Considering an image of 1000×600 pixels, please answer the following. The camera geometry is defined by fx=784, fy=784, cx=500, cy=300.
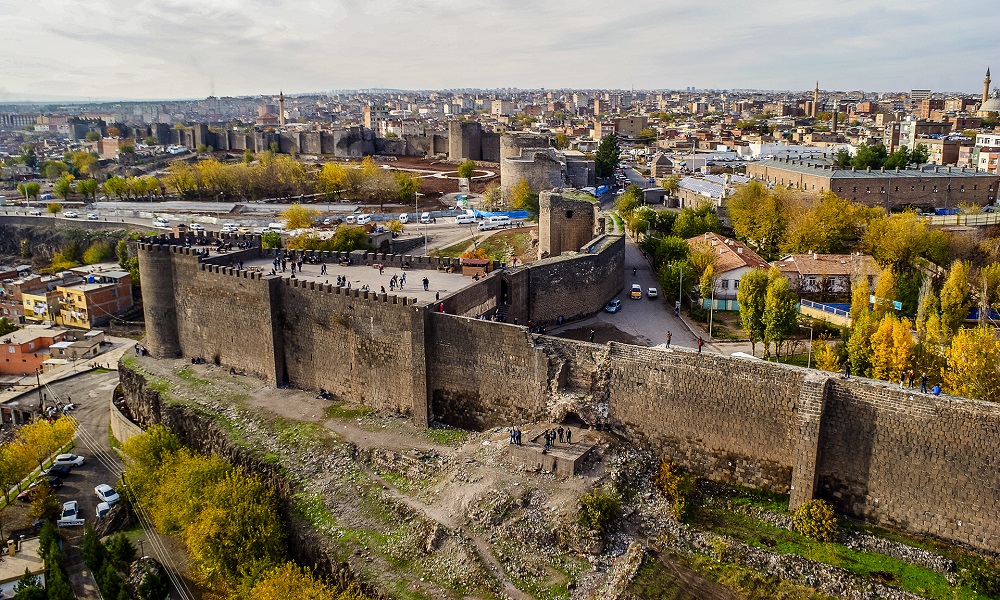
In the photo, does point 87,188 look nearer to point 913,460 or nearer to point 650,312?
point 650,312

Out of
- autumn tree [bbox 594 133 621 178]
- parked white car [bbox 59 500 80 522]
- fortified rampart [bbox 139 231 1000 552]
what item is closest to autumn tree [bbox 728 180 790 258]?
fortified rampart [bbox 139 231 1000 552]

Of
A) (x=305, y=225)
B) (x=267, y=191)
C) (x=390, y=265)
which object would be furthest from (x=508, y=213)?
(x=267, y=191)

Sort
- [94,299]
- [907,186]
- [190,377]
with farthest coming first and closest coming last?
[907,186], [94,299], [190,377]

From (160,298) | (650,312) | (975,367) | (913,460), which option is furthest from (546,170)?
(913,460)

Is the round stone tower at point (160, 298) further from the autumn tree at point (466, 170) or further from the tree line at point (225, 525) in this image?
the autumn tree at point (466, 170)

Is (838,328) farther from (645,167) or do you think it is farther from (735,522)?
(645,167)

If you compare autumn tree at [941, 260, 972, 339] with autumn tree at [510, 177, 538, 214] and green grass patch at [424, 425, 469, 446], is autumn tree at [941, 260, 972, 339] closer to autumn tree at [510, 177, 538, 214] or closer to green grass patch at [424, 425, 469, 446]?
green grass patch at [424, 425, 469, 446]

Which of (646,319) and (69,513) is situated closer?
(69,513)
